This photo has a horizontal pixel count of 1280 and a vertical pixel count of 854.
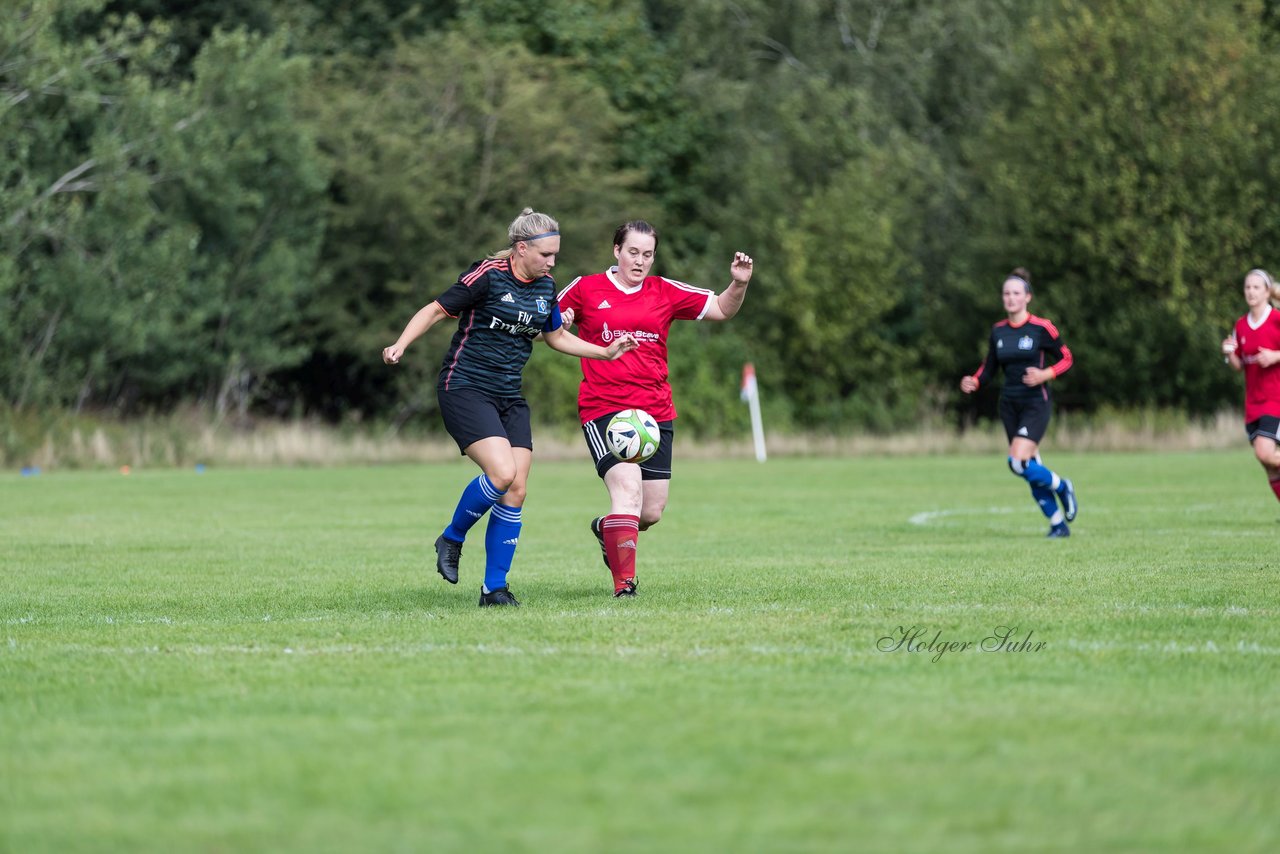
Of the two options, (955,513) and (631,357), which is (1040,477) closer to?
(955,513)

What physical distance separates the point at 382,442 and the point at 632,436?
89.1 ft

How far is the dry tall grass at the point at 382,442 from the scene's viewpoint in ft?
101

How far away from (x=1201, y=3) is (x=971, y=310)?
8570 millimetres

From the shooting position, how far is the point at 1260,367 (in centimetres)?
1311

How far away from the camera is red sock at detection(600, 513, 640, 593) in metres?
9.00

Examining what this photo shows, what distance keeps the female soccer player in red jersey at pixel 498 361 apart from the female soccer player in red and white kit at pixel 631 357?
0.28 metres

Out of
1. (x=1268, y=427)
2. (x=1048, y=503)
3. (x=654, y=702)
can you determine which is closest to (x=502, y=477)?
(x=654, y=702)

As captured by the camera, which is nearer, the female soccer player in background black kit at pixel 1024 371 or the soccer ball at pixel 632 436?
the soccer ball at pixel 632 436

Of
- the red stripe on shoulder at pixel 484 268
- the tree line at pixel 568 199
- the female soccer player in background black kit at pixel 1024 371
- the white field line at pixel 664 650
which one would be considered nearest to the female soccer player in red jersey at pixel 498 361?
the red stripe on shoulder at pixel 484 268

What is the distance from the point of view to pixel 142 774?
470 cm

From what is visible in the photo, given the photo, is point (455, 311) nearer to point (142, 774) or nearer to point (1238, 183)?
point (142, 774)

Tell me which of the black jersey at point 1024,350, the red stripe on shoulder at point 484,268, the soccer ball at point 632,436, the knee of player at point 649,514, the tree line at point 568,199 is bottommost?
the knee of player at point 649,514

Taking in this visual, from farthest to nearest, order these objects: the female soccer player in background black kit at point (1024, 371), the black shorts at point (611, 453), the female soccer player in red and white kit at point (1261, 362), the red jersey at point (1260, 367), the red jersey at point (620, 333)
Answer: the female soccer player in background black kit at point (1024, 371) < the red jersey at point (1260, 367) < the female soccer player in red and white kit at point (1261, 362) < the red jersey at point (620, 333) < the black shorts at point (611, 453)

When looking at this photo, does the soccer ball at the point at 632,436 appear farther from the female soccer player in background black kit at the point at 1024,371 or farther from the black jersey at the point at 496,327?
the female soccer player in background black kit at the point at 1024,371
